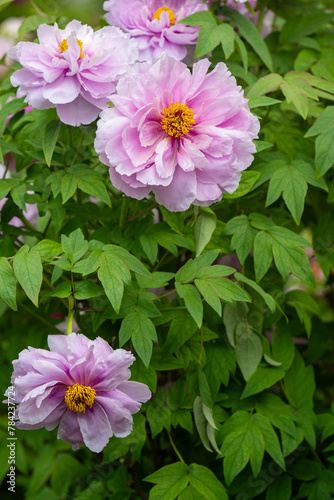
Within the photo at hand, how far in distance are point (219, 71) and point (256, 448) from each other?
65cm

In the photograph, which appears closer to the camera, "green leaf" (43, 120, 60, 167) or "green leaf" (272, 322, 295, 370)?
"green leaf" (43, 120, 60, 167)

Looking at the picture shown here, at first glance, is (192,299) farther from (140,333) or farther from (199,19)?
(199,19)

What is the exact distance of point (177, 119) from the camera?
857 mm

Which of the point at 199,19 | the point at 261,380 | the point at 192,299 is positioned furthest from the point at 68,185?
the point at 261,380

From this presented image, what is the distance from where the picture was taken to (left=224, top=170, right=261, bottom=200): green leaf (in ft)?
3.29

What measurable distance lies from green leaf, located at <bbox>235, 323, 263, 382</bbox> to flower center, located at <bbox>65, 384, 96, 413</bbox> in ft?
1.15

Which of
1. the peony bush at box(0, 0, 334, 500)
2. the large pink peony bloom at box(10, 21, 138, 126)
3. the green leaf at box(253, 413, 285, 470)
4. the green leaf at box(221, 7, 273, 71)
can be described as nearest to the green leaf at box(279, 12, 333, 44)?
the peony bush at box(0, 0, 334, 500)

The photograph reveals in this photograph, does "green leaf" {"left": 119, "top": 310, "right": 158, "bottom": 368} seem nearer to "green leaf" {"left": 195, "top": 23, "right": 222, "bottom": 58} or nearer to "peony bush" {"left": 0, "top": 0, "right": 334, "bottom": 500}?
"peony bush" {"left": 0, "top": 0, "right": 334, "bottom": 500}

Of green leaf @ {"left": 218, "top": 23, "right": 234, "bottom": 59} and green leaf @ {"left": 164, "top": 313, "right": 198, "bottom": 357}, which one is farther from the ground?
green leaf @ {"left": 218, "top": 23, "right": 234, "bottom": 59}

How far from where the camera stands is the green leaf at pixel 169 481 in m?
0.95

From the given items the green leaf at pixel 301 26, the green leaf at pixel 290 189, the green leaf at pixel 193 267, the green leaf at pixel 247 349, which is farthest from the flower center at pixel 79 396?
the green leaf at pixel 301 26

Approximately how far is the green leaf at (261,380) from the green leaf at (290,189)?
319 mm

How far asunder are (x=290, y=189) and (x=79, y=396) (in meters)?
0.54

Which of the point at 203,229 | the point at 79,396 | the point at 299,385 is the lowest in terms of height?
the point at 299,385
